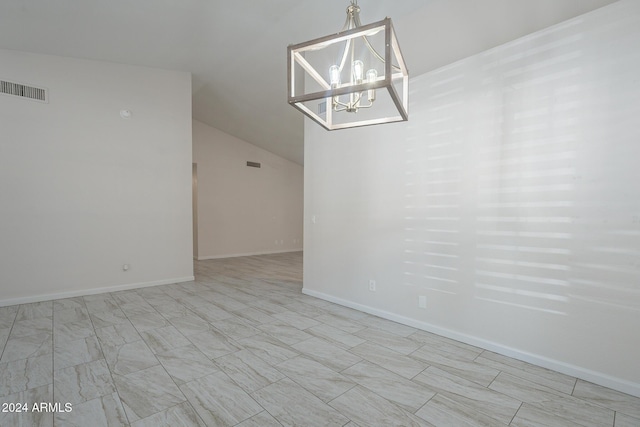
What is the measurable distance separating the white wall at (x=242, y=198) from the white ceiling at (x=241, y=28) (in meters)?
2.63

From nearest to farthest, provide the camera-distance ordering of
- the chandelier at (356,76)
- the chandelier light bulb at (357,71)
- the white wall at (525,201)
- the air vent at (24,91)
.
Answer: the chandelier at (356,76) → the chandelier light bulb at (357,71) → the white wall at (525,201) → the air vent at (24,91)

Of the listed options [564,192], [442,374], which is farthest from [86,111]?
[564,192]

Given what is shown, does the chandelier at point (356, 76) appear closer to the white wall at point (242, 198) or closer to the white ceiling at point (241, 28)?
the white ceiling at point (241, 28)

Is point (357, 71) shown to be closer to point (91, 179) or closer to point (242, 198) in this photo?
point (91, 179)

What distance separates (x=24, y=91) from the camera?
371 cm

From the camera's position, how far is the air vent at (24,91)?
3606 mm

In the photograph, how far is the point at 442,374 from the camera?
2.21m

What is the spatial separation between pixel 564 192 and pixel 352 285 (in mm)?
2339

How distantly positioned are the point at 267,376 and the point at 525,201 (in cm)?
244

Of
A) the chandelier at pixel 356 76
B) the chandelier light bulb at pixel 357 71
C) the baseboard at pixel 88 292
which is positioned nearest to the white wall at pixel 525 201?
the chandelier at pixel 356 76

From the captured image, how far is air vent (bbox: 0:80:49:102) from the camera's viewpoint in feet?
11.8

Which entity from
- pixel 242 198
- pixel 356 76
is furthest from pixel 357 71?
pixel 242 198

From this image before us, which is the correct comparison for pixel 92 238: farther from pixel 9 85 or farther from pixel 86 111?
pixel 9 85

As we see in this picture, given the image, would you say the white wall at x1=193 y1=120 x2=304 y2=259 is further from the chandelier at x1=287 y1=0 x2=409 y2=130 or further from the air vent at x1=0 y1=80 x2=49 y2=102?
the chandelier at x1=287 y1=0 x2=409 y2=130
